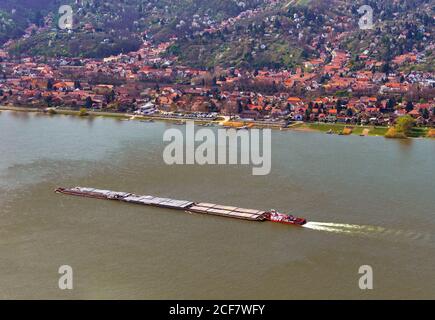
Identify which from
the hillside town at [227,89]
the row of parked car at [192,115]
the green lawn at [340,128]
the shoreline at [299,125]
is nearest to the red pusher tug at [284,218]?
the shoreline at [299,125]

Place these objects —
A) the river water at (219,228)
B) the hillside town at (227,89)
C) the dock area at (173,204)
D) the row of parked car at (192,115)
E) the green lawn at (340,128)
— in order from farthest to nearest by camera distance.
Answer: the hillside town at (227,89), the row of parked car at (192,115), the green lawn at (340,128), the dock area at (173,204), the river water at (219,228)

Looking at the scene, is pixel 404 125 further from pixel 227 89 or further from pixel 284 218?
pixel 227 89

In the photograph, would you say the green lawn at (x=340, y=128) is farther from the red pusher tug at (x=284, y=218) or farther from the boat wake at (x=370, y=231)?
the boat wake at (x=370, y=231)

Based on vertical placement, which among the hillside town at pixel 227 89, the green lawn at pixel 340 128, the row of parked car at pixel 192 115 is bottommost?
the green lawn at pixel 340 128

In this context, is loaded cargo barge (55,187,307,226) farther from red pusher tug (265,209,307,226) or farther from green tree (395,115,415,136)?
green tree (395,115,415,136)

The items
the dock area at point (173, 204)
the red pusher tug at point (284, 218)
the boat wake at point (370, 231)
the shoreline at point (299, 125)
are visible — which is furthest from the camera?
the shoreline at point (299, 125)

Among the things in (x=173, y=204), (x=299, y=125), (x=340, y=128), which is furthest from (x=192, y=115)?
(x=173, y=204)

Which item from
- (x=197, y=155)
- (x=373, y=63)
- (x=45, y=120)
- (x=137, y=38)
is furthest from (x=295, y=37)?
(x=197, y=155)
